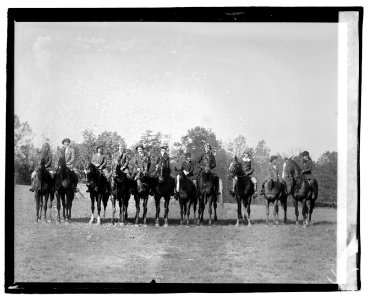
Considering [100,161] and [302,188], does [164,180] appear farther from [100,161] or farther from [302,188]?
[302,188]

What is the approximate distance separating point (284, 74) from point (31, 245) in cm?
276

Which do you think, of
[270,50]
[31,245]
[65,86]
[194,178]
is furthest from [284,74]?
[31,245]

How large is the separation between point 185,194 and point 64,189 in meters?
1.11

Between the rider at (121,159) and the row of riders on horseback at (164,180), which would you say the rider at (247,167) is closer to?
the row of riders on horseback at (164,180)

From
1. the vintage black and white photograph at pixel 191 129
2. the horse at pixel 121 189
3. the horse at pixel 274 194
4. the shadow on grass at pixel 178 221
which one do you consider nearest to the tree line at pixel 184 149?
the vintage black and white photograph at pixel 191 129

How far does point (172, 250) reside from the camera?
333 inches

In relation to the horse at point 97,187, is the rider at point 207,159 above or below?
above

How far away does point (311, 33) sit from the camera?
332 inches

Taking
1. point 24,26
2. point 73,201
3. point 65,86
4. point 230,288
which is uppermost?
point 24,26

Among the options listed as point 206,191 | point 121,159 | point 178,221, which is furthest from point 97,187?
point 206,191

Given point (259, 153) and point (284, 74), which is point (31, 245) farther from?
point (284, 74)

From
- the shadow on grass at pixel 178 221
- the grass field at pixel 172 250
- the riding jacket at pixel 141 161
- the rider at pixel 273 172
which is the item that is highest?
the riding jacket at pixel 141 161

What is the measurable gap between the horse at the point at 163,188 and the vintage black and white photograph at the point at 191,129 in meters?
0.04

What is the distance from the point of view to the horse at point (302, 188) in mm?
8430
